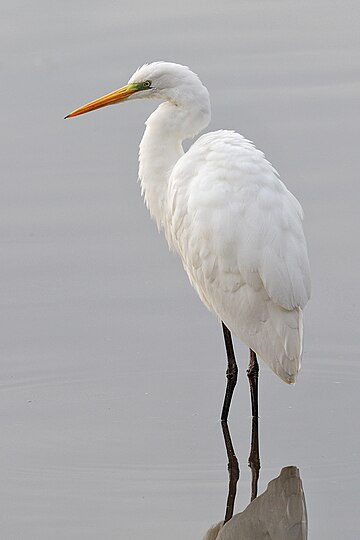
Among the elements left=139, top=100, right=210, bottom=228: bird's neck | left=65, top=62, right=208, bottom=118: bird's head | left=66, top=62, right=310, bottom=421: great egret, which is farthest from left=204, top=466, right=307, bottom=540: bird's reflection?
left=65, top=62, right=208, bottom=118: bird's head

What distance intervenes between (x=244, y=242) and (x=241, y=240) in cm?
2

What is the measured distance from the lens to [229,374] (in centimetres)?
584

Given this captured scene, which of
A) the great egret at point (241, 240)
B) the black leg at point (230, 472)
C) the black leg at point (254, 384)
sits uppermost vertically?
the great egret at point (241, 240)

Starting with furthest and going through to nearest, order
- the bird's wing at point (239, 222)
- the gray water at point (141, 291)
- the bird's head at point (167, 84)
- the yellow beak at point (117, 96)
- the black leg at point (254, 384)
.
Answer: the yellow beak at point (117, 96), the bird's head at point (167, 84), the black leg at point (254, 384), the bird's wing at point (239, 222), the gray water at point (141, 291)

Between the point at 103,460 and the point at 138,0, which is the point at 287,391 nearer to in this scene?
the point at 103,460

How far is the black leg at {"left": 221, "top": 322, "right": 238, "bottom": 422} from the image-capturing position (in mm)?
5809

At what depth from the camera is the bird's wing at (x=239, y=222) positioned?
533cm

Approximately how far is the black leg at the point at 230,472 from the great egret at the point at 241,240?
0.46 feet

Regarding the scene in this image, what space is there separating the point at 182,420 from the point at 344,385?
0.74 meters

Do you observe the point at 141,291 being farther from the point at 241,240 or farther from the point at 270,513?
the point at 270,513

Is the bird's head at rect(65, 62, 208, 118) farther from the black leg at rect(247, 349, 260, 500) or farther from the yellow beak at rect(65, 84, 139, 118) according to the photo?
the black leg at rect(247, 349, 260, 500)

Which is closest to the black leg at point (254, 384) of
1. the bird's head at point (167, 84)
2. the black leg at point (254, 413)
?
the black leg at point (254, 413)

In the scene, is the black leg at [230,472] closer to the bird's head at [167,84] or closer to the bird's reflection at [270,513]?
the bird's reflection at [270,513]

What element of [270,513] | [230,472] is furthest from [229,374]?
[270,513]
